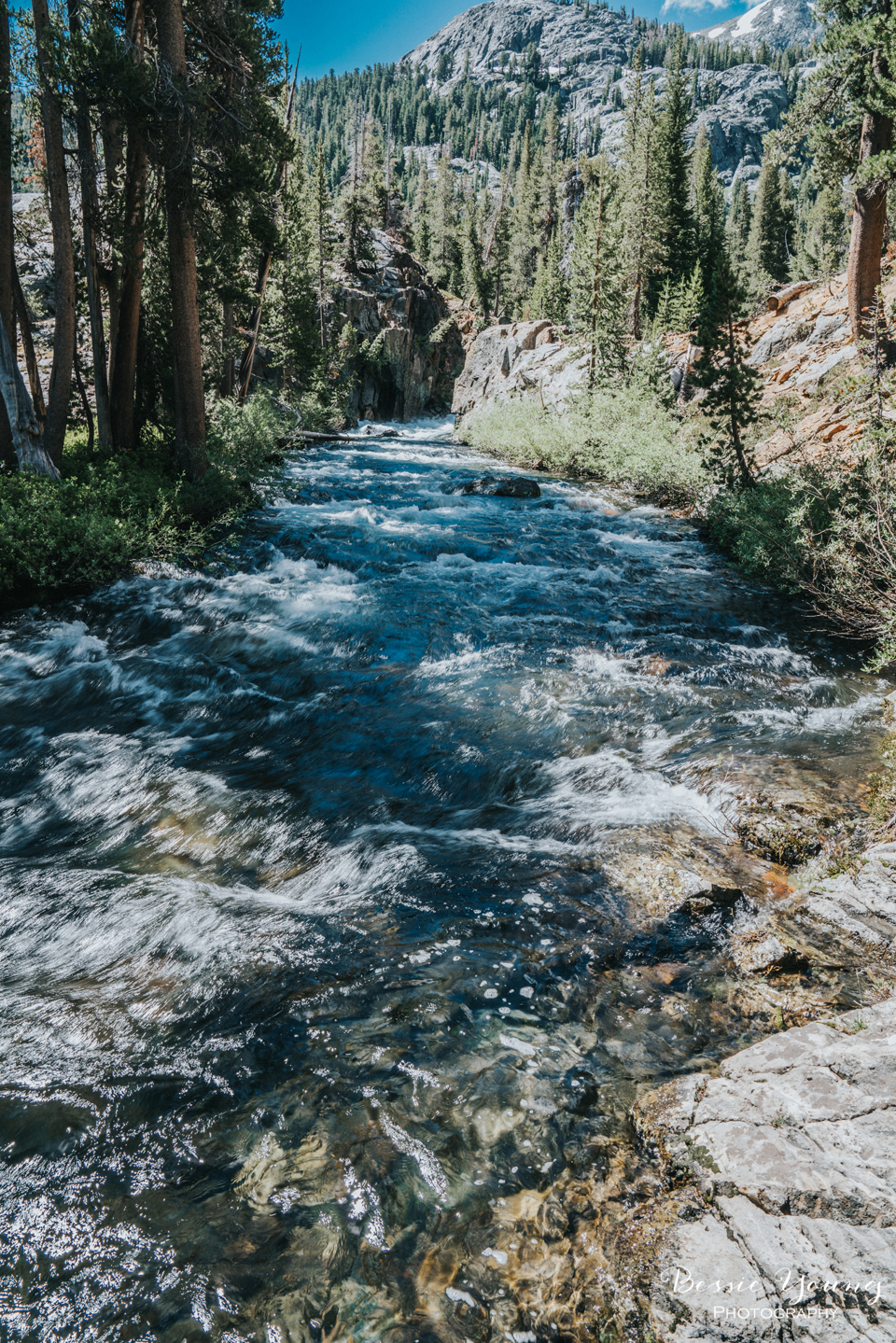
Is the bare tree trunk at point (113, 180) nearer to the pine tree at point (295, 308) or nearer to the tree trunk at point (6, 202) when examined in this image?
the tree trunk at point (6, 202)

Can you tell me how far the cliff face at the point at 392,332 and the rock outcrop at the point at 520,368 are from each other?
7.58 meters

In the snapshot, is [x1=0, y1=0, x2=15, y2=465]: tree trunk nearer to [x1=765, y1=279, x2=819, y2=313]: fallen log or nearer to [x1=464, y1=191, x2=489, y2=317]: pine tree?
[x1=765, y1=279, x2=819, y2=313]: fallen log

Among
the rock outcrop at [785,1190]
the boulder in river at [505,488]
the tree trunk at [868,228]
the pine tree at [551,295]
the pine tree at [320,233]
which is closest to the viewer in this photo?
the rock outcrop at [785,1190]

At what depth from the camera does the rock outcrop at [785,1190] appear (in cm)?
193

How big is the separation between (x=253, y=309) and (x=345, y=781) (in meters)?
21.0

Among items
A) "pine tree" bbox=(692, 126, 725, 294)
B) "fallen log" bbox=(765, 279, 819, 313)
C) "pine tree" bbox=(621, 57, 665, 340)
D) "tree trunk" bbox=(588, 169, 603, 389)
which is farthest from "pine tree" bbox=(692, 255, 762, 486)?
"pine tree" bbox=(621, 57, 665, 340)

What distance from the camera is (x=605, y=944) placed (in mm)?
3951

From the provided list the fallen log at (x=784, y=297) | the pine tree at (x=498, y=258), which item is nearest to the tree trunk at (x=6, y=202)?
the fallen log at (x=784, y=297)

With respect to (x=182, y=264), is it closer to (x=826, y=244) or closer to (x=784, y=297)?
(x=784, y=297)

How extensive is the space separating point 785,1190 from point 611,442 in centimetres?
2081

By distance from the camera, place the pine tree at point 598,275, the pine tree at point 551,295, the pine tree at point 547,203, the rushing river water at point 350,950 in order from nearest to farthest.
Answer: the rushing river water at point 350,950
the pine tree at point 598,275
the pine tree at point 551,295
the pine tree at point 547,203

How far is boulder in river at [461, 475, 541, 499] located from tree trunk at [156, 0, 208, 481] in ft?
27.6

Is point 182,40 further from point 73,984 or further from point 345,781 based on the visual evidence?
point 73,984

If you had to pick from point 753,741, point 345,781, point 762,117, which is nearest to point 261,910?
point 345,781
